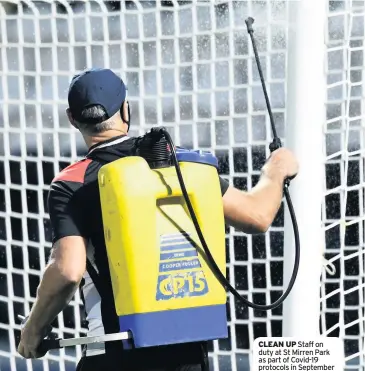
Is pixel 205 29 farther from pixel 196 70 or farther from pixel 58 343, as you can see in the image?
pixel 58 343

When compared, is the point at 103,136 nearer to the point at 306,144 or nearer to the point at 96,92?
the point at 96,92

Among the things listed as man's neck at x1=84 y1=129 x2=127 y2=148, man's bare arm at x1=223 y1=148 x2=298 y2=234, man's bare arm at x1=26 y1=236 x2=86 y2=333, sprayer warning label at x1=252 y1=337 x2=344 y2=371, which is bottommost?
sprayer warning label at x1=252 y1=337 x2=344 y2=371

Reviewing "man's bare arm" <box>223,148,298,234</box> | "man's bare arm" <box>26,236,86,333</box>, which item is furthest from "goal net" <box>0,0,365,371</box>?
"man's bare arm" <box>26,236,86,333</box>

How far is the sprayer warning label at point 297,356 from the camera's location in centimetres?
295

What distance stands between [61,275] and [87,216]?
151 mm

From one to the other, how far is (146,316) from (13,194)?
193 cm

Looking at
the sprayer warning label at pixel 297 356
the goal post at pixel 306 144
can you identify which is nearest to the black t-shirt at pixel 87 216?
the sprayer warning label at pixel 297 356

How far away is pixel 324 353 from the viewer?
2961mm

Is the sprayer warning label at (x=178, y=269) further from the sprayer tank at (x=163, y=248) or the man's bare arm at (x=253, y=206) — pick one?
the man's bare arm at (x=253, y=206)

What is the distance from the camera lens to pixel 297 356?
Answer: 2.97 metres

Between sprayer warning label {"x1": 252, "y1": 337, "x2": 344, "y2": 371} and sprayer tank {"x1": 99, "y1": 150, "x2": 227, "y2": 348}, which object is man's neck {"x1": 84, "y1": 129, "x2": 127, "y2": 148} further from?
sprayer warning label {"x1": 252, "y1": 337, "x2": 344, "y2": 371}

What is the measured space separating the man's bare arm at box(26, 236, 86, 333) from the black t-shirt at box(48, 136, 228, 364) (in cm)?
3

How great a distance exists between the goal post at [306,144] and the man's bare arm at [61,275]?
41.9 inches

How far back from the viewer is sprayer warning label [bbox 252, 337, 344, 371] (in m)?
2.95
